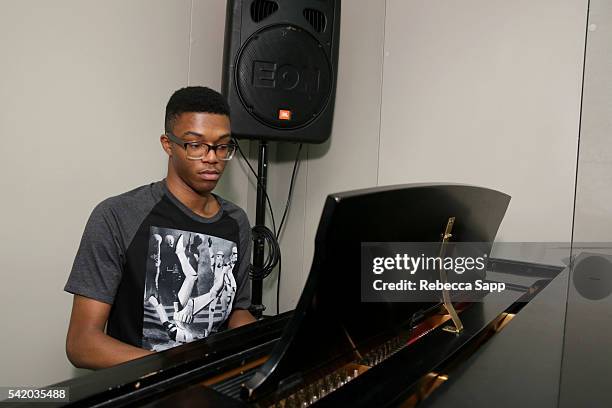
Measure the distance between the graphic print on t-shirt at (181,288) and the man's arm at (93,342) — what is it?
13 centimetres

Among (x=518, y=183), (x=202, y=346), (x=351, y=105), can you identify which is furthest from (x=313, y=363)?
(x=351, y=105)

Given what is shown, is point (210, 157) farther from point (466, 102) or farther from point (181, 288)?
point (466, 102)

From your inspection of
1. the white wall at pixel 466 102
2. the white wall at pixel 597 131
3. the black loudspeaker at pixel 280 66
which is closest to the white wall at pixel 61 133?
the black loudspeaker at pixel 280 66

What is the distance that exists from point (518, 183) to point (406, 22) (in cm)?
82

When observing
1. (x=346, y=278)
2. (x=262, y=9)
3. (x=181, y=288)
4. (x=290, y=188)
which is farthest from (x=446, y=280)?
(x=290, y=188)

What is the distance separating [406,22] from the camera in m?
2.07

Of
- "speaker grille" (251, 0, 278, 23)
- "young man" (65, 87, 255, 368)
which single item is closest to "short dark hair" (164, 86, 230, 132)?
"young man" (65, 87, 255, 368)

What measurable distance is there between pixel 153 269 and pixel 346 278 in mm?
796

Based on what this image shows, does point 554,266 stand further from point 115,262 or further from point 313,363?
point 115,262

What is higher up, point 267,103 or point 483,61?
point 483,61

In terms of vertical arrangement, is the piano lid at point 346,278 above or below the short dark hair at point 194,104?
below

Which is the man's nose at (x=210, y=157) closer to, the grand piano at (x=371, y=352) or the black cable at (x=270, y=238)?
the grand piano at (x=371, y=352)

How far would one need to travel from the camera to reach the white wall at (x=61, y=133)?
5.12 ft

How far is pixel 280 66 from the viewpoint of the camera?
1974 millimetres
